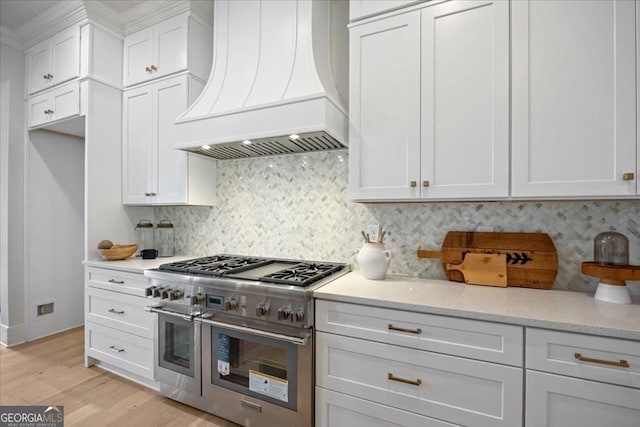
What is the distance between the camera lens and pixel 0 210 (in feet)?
9.36

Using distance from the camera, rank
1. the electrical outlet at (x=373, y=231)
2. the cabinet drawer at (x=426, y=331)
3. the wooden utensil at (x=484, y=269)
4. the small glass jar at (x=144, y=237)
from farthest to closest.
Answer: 1. the small glass jar at (x=144, y=237)
2. the electrical outlet at (x=373, y=231)
3. the wooden utensil at (x=484, y=269)
4. the cabinet drawer at (x=426, y=331)

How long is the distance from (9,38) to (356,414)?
440 cm

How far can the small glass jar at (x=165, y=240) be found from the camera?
2837 millimetres

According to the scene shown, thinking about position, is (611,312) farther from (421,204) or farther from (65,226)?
(65,226)

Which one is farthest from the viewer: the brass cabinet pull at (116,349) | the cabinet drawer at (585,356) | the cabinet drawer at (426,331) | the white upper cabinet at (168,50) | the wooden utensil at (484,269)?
the white upper cabinet at (168,50)

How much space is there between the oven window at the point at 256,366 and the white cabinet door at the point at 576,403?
3.48ft

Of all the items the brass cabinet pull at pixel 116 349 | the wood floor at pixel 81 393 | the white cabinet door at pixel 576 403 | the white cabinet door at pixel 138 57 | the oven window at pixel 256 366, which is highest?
the white cabinet door at pixel 138 57

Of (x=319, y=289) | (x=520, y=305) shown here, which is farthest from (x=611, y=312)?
(x=319, y=289)

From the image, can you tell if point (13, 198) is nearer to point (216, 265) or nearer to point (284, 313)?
point (216, 265)

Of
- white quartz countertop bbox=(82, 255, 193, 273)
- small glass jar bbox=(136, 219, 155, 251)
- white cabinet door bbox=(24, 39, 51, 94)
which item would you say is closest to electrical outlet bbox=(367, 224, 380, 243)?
white quartz countertop bbox=(82, 255, 193, 273)

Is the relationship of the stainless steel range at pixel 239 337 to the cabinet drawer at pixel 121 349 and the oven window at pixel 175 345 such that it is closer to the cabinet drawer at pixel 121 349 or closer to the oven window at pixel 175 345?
the oven window at pixel 175 345

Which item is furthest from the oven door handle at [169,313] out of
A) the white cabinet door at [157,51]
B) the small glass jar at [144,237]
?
the white cabinet door at [157,51]

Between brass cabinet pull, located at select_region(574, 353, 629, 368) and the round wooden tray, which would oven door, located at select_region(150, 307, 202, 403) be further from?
the round wooden tray

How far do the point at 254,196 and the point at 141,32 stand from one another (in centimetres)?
180
